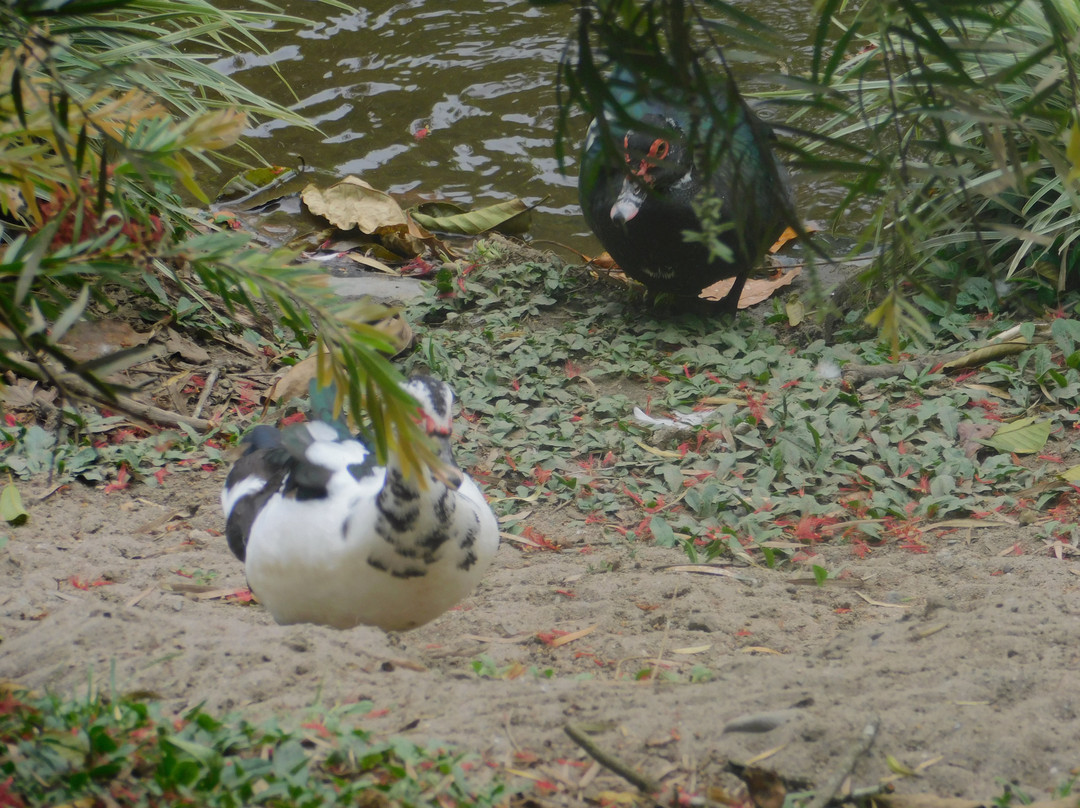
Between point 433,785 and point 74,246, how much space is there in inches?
38.0

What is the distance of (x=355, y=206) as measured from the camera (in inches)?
215

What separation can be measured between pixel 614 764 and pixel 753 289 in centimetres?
361

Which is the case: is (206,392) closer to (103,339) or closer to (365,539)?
(103,339)

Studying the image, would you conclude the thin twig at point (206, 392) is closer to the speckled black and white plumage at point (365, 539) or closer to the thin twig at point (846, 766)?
the speckled black and white plumage at point (365, 539)

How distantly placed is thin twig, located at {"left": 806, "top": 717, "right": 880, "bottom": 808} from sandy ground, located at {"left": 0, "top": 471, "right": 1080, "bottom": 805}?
0.02 m

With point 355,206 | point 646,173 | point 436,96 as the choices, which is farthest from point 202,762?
point 436,96

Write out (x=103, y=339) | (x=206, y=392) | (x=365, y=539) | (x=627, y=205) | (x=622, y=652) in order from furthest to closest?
(x=627, y=205), (x=206, y=392), (x=103, y=339), (x=622, y=652), (x=365, y=539)

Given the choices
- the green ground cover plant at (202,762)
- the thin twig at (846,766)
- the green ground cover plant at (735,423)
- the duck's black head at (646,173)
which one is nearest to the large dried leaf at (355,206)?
the green ground cover plant at (735,423)

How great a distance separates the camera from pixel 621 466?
3.59m

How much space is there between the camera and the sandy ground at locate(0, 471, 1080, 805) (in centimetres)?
171

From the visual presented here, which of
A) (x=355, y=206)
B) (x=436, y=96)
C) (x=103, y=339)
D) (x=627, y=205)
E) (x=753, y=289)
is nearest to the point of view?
(x=103, y=339)

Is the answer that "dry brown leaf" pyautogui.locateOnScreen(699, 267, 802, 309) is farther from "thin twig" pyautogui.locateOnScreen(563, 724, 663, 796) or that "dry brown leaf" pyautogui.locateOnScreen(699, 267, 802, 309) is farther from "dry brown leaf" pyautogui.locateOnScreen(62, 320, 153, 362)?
"thin twig" pyautogui.locateOnScreen(563, 724, 663, 796)

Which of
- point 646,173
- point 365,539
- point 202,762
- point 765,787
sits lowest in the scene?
point 765,787

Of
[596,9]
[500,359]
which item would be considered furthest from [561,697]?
[500,359]
